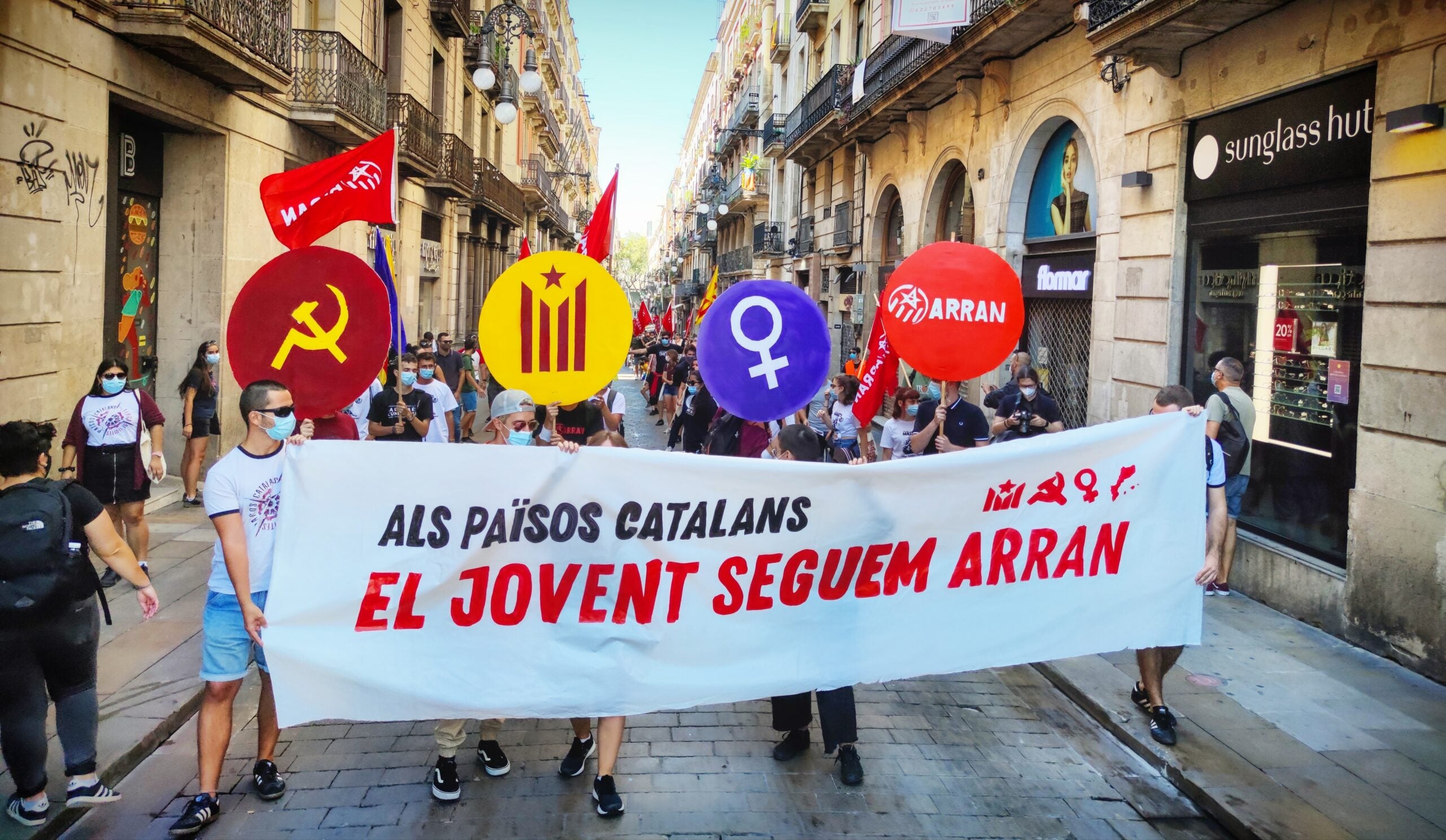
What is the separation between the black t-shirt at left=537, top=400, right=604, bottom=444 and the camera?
6469mm

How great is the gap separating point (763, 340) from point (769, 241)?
30.9 metres

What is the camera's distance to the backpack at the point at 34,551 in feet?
13.3

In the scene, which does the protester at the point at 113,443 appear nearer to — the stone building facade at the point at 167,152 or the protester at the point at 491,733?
the stone building facade at the point at 167,152

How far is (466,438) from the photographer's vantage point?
15.0 metres

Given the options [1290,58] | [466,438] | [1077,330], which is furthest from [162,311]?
[1290,58]

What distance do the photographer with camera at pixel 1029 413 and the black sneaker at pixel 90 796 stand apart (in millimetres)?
6912

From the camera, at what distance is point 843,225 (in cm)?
2597

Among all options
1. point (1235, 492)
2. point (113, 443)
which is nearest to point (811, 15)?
point (1235, 492)

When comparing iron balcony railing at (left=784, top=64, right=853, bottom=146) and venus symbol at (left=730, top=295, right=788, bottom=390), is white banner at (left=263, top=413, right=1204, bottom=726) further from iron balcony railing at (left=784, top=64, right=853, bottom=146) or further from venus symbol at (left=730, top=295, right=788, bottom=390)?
iron balcony railing at (left=784, top=64, right=853, bottom=146)

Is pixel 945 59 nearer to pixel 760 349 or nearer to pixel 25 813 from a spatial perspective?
pixel 760 349

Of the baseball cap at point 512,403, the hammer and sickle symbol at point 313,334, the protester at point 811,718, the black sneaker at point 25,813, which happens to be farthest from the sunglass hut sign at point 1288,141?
the black sneaker at point 25,813

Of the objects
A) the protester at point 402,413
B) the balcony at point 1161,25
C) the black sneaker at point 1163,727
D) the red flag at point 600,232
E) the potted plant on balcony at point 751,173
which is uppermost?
the potted plant on balcony at point 751,173

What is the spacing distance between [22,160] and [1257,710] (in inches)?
391

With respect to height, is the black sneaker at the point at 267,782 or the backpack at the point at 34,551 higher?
the backpack at the point at 34,551
